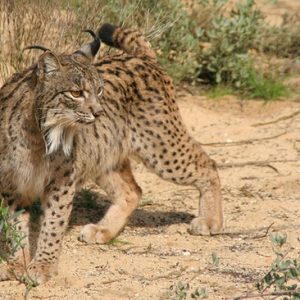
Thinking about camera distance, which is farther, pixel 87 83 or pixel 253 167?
pixel 253 167

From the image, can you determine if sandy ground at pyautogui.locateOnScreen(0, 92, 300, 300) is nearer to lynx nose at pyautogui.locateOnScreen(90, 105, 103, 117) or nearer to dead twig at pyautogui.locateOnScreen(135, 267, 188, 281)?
dead twig at pyautogui.locateOnScreen(135, 267, 188, 281)

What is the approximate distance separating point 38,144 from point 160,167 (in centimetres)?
121

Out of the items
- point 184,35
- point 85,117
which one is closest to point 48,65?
point 85,117

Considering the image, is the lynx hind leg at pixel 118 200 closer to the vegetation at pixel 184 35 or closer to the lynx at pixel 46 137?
the lynx at pixel 46 137

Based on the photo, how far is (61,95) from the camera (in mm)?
5625

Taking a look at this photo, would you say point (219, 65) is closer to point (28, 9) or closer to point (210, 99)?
point (210, 99)

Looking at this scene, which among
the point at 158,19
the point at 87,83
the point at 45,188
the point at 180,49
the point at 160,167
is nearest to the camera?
the point at 87,83

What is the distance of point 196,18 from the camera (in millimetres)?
10141

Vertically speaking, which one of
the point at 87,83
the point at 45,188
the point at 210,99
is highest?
the point at 87,83

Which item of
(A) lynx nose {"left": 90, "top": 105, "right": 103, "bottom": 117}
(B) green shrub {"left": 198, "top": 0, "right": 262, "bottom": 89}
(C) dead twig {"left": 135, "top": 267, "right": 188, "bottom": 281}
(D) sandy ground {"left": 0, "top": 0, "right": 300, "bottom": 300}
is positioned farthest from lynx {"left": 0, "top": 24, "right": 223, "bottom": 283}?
(B) green shrub {"left": 198, "top": 0, "right": 262, "bottom": 89}

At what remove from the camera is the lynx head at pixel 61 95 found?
5590 millimetres

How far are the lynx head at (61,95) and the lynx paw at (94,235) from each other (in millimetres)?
1095

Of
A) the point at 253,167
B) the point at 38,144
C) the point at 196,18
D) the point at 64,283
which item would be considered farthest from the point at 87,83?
the point at 196,18

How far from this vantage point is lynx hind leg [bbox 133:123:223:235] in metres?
6.71
